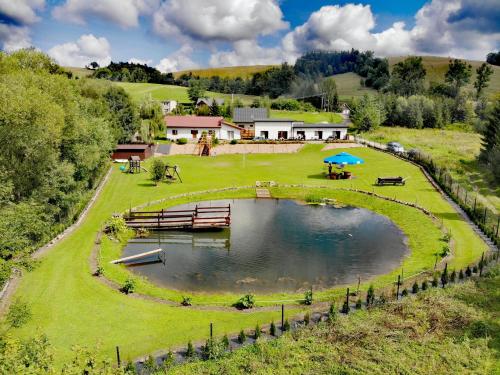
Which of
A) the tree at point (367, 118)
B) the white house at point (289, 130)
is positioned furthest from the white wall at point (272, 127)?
the tree at point (367, 118)

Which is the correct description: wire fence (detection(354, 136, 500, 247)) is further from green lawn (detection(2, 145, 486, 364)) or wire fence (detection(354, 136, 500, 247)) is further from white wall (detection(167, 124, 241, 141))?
white wall (detection(167, 124, 241, 141))

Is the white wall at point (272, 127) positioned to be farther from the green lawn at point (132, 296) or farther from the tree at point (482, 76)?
the tree at point (482, 76)

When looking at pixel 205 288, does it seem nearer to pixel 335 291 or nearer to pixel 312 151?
pixel 335 291

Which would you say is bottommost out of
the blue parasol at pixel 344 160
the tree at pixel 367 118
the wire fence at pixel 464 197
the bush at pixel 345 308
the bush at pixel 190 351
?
the bush at pixel 190 351

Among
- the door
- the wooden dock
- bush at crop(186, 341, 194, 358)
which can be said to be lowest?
bush at crop(186, 341, 194, 358)

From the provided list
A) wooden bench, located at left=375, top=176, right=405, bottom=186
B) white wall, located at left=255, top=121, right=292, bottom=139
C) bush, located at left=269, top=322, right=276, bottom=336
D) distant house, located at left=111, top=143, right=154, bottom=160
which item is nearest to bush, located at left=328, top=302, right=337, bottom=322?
bush, located at left=269, top=322, right=276, bottom=336

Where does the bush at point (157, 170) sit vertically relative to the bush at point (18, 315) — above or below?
above

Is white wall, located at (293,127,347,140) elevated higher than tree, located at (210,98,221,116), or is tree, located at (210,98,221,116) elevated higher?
tree, located at (210,98,221,116)
